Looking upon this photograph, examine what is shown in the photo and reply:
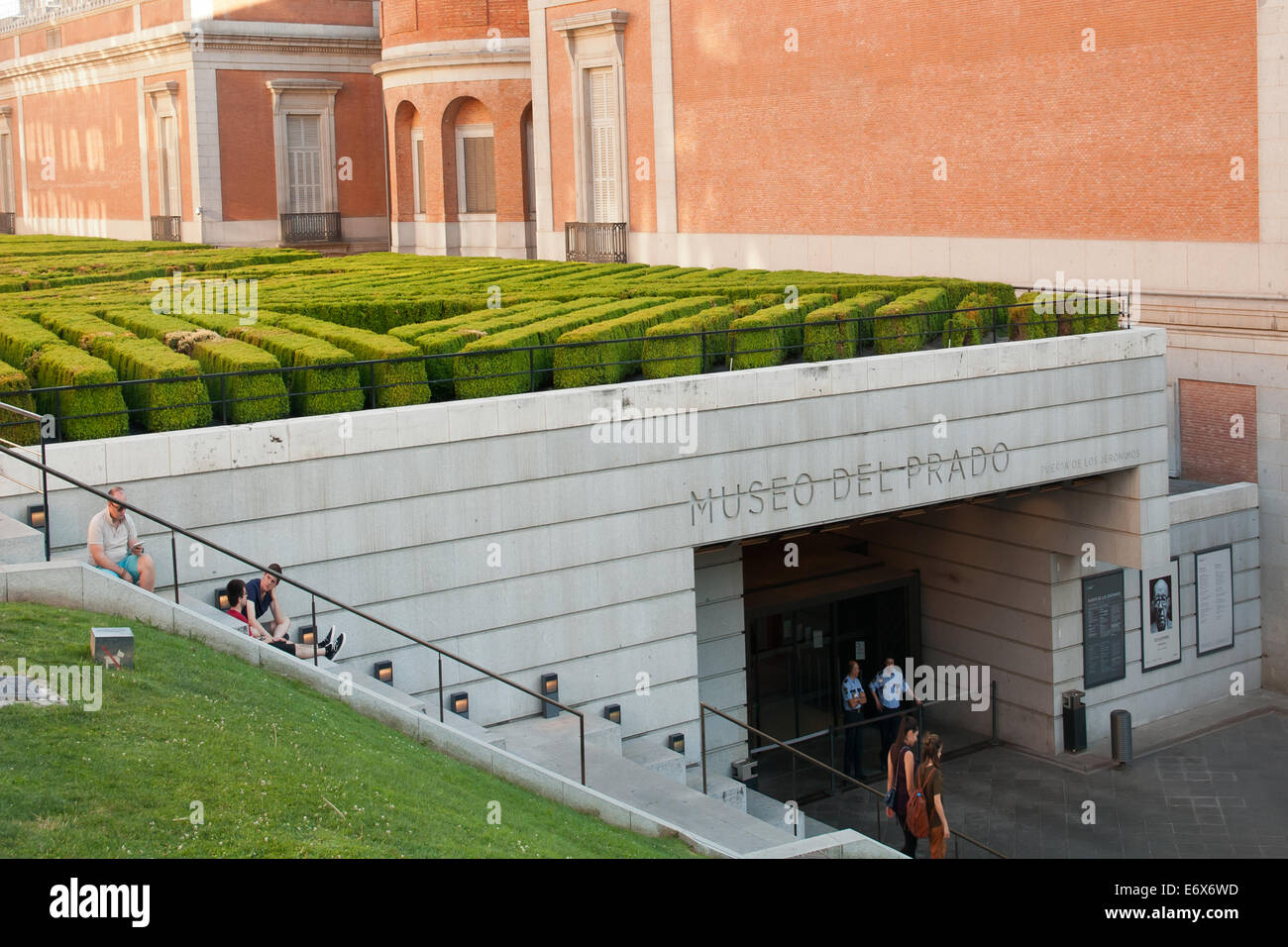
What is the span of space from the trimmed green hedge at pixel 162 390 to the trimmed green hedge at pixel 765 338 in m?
6.29

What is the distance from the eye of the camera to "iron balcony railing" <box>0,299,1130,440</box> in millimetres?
14805

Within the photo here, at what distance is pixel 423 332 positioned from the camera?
18844 mm

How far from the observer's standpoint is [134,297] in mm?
23297

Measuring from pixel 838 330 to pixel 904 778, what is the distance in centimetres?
635

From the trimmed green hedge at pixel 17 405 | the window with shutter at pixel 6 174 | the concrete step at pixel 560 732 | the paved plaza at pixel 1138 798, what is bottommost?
the paved plaza at pixel 1138 798

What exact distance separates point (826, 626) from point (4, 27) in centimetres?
5079

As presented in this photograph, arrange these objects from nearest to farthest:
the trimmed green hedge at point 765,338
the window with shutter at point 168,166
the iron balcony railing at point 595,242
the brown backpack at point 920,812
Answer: the brown backpack at point 920,812 < the trimmed green hedge at point 765,338 < the iron balcony railing at point 595,242 < the window with shutter at point 168,166

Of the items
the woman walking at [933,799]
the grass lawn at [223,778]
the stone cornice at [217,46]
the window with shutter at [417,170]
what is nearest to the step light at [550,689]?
the woman walking at [933,799]

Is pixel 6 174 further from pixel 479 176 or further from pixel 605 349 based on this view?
pixel 605 349

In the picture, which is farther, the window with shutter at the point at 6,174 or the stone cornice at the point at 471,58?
the window with shutter at the point at 6,174

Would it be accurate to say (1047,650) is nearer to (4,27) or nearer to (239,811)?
(239,811)

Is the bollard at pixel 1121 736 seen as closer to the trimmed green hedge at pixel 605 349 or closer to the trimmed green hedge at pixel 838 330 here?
the trimmed green hedge at pixel 838 330

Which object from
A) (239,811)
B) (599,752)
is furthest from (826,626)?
(239,811)

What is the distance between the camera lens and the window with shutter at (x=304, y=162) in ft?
151
